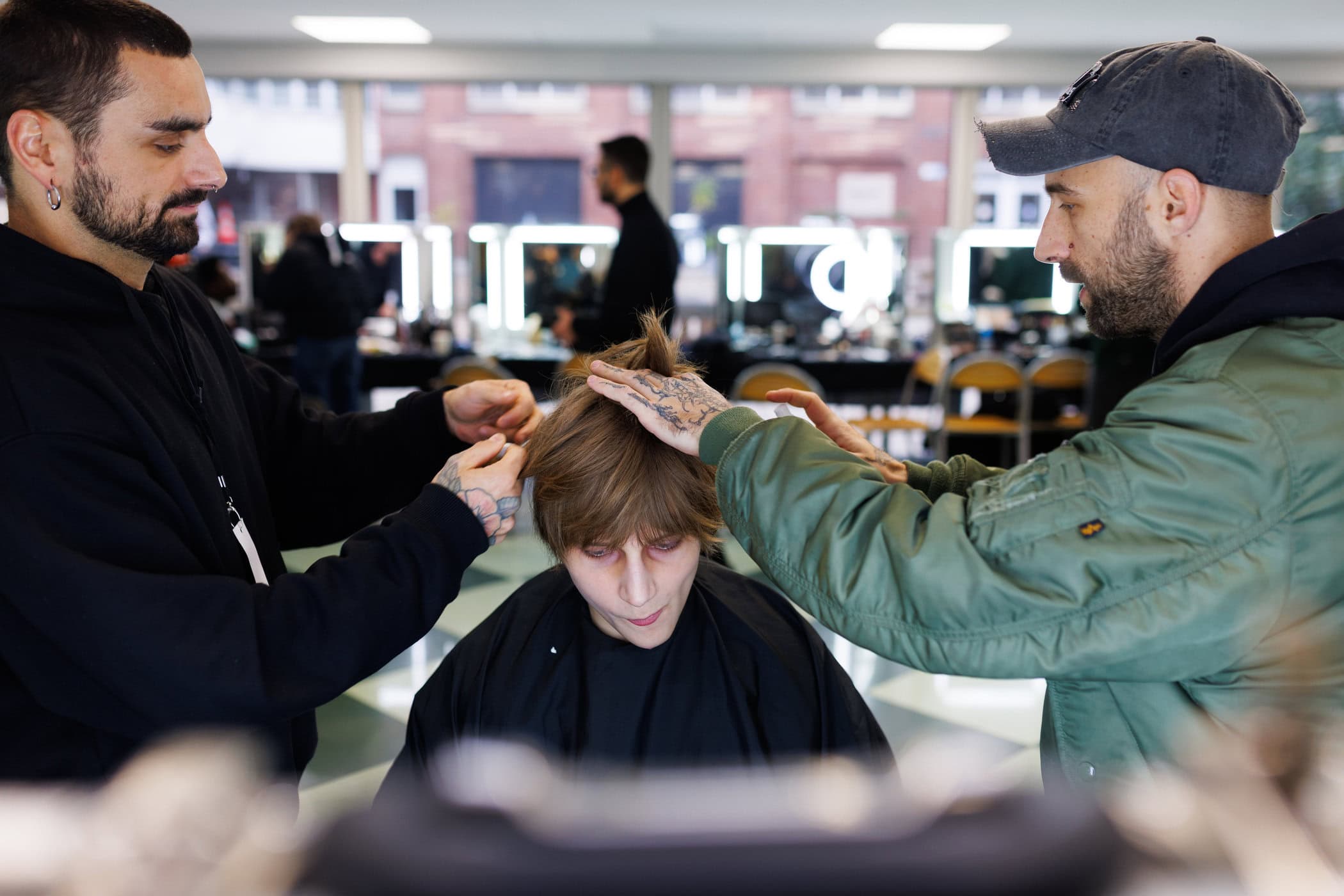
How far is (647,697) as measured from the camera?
155 cm

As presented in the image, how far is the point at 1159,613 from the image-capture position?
2.93 ft

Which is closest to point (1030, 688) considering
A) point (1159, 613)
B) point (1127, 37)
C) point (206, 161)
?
point (1159, 613)

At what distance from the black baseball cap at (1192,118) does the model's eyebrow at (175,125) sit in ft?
3.46

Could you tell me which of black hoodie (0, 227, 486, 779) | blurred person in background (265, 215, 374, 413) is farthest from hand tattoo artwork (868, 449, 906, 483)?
blurred person in background (265, 215, 374, 413)

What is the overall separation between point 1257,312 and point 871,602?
1.58 ft

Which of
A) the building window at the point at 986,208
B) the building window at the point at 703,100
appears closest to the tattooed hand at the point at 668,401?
the building window at the point at 703,100

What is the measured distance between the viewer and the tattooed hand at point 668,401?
120 cm

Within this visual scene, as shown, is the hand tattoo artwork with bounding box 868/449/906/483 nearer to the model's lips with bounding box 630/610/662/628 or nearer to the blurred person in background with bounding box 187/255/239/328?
the model's lips with bounding box 630/610/662/628

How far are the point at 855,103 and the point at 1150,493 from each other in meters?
9.33

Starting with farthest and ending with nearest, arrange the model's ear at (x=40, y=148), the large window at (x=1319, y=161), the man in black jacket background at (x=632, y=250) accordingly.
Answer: the large window at (x=1319, y=161), the man in black jacket background at (x=632, y=250), the model's ear at (x=40, y=148)

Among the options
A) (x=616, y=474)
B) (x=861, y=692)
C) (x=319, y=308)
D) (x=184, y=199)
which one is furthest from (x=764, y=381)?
(x=184, y=199)

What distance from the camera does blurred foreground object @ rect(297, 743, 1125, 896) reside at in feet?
1.12

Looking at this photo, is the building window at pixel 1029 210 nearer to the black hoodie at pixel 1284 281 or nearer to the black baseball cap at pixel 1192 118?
the black baseball cap at pixel 1192 118

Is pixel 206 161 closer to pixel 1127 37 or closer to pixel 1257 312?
pixel 1257 312
